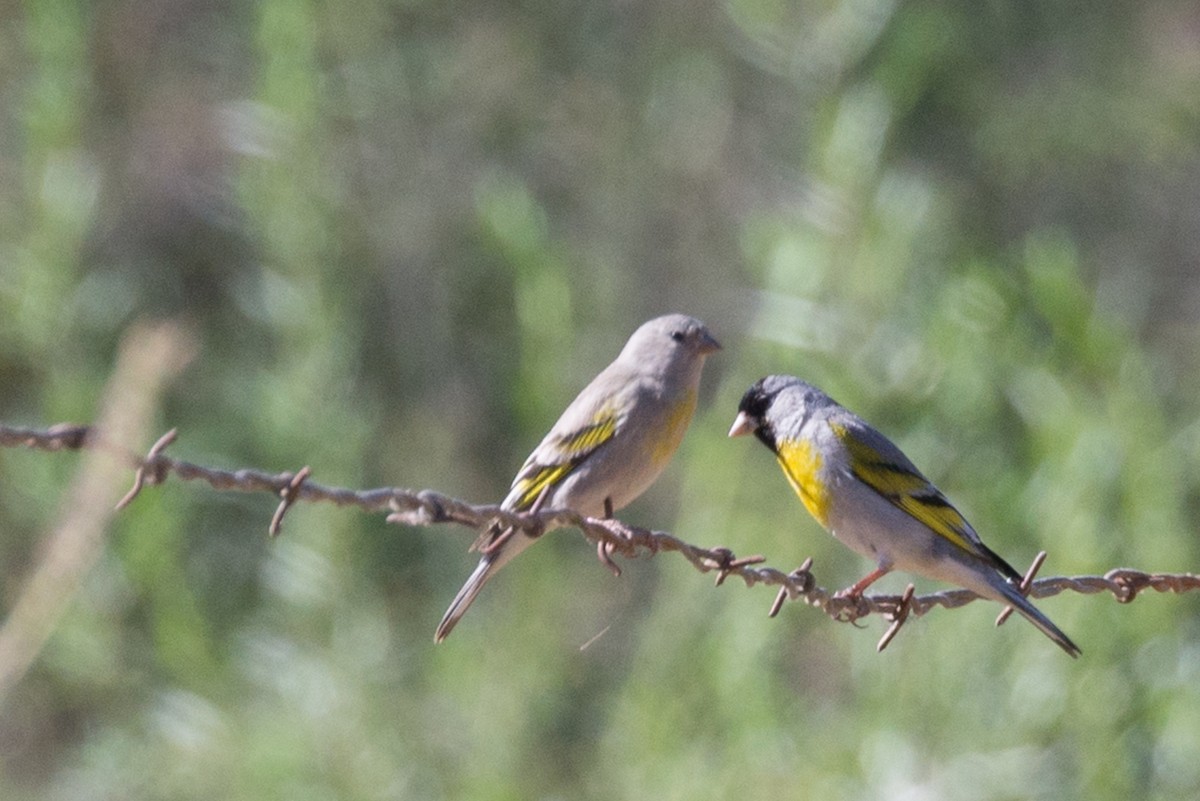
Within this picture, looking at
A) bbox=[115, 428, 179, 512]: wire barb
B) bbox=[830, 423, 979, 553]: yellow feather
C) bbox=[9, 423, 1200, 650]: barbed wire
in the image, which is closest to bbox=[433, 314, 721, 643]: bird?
bbox=[830, 423, 979, 553]: yellow feather

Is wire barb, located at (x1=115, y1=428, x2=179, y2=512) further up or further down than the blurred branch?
further up

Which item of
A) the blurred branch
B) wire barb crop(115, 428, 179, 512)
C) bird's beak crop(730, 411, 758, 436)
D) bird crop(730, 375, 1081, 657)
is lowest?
the blurred branch

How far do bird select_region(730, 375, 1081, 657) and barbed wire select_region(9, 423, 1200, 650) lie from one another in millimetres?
291

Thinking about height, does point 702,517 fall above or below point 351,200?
below

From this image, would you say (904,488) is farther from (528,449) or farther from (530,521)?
(528,449)

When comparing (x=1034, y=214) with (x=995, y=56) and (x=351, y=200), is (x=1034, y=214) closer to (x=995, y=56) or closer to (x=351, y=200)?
(x=995, y=56)

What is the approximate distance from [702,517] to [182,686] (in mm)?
3227

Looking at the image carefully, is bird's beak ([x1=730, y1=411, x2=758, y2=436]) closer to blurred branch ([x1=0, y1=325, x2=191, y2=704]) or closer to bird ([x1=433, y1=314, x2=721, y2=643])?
Answer: bird ([x1=433, y1=314, x2=721, y2=643])

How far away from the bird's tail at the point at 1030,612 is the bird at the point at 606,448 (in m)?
1.06

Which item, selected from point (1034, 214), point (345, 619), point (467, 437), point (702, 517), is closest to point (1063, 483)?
point (702, 517)

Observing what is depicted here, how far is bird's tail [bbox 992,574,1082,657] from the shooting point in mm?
4148

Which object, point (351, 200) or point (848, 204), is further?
point (351, 200)

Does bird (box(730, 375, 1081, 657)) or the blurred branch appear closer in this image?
the blurred branch

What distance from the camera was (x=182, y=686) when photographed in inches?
376
